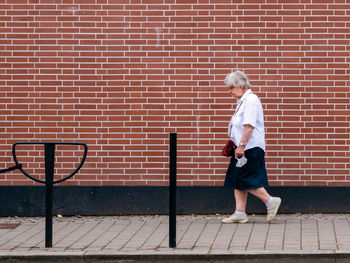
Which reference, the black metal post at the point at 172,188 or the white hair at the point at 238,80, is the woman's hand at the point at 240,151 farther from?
the black metal post at the point at 172,188

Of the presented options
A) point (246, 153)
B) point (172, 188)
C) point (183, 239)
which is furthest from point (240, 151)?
point (172, 188)

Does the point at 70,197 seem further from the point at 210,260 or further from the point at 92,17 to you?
the point at 210,260

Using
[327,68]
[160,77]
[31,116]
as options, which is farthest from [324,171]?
[31,116]

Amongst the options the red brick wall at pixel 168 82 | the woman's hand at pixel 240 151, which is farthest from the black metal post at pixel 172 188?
the red brick wall at pixel 168 82

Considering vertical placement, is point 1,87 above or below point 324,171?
above

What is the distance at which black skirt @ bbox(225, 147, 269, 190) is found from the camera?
28.6ft

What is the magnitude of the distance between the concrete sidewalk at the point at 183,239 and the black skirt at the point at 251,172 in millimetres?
457

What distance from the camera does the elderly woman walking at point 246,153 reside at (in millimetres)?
8633

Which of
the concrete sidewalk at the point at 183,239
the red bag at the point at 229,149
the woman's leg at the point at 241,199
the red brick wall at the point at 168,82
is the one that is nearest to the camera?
Answer: the concrete sidewalk at the point at 183,239

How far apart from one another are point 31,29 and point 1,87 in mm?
821

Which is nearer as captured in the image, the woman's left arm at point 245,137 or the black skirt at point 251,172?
the woman's left arm at point 245,137

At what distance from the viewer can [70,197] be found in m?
9.66

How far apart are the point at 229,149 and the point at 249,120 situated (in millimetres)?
455

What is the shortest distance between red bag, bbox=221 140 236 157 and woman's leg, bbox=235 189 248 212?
1.52ft
